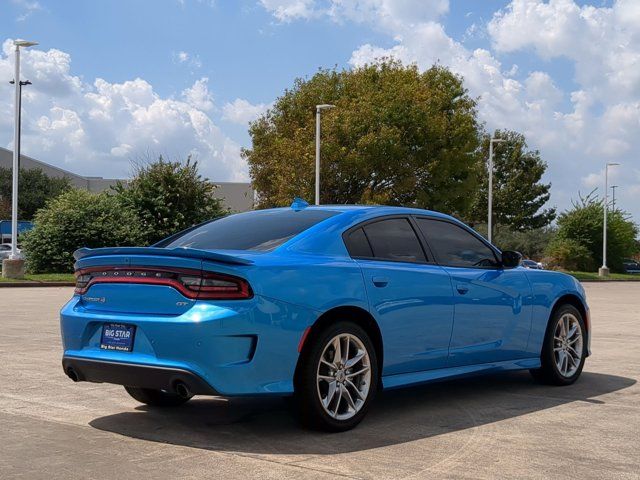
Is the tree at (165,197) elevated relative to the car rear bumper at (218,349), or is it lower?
elevated

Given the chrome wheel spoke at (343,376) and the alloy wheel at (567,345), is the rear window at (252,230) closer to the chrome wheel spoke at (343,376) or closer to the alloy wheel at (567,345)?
the chrome wheel spoke at (343,376)

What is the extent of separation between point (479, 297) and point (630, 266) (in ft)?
202

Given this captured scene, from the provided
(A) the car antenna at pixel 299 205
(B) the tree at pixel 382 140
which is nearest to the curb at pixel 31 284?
(B) the tree at pixel 382 140

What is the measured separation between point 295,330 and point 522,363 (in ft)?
9.42

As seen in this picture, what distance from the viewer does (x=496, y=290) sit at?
7.41 m

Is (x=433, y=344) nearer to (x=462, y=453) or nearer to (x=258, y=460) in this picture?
(x=462, y=453)

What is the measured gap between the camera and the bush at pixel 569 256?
193ft

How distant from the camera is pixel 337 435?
5.96m

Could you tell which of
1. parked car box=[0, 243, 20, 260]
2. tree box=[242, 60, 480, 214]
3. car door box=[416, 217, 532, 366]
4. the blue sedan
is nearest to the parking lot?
the blue sedan

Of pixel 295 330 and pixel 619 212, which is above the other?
pixel 619 212

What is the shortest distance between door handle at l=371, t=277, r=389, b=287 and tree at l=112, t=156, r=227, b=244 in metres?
29.6

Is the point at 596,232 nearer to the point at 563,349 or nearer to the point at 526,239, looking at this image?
the point at 526,239

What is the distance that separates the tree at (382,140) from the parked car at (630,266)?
20.9 m

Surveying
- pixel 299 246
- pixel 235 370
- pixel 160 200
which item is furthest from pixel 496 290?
pixel 160 200
